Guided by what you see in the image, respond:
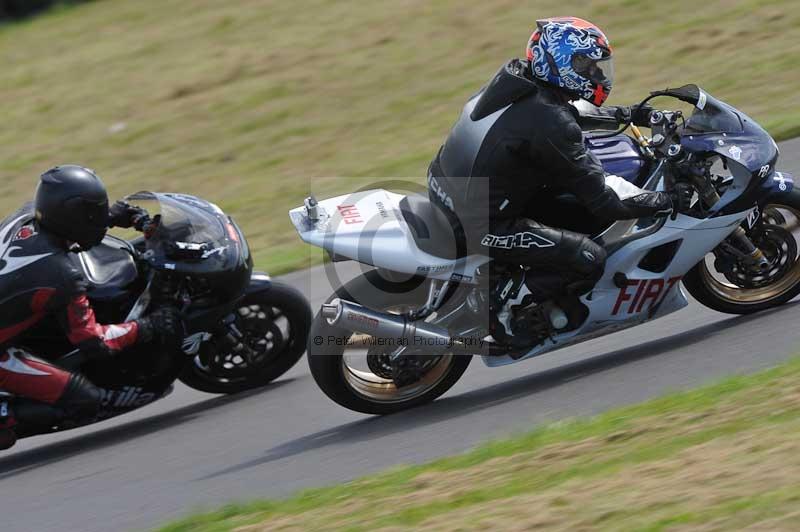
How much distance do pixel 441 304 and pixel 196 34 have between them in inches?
468

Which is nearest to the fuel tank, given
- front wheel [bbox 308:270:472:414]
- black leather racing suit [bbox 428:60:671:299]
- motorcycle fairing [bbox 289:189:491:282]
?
black leather racing suit [bbox 428:60:671:299]

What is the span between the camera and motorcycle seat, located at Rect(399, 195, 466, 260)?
20.0 feet

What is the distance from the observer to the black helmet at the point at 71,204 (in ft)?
20.9

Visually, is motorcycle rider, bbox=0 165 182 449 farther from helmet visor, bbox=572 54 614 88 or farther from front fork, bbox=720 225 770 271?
front fork, bbox=720 225 770 271

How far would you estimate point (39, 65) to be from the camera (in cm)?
1758

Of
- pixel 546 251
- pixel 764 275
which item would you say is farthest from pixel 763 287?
pixel 546 251

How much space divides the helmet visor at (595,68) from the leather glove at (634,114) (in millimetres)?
496

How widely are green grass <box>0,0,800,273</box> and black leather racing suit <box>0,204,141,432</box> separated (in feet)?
10.2

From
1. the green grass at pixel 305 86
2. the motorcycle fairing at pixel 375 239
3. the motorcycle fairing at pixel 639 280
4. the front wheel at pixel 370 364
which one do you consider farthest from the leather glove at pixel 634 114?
Answer: the green grass at pixel 305 86

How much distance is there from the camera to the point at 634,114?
6527 millimetres

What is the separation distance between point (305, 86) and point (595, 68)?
350 inches

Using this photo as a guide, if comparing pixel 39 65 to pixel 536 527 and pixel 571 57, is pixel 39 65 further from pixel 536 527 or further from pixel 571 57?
pixel 536 527

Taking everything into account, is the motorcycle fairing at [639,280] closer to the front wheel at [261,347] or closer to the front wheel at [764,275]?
the front wheel at [764,275]

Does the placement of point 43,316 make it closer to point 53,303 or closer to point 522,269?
point 53,303
